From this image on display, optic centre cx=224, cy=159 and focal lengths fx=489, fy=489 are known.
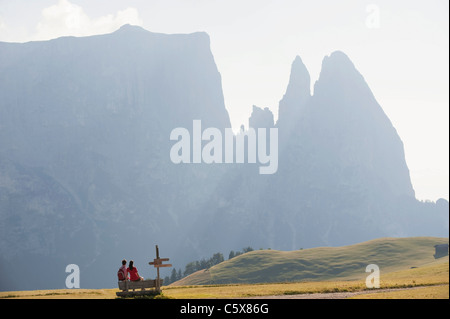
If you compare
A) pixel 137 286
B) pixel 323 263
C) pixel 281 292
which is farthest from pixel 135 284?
pixel 323 263

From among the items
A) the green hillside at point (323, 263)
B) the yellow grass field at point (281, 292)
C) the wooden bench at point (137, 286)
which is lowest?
the green hillside at point (323, 263)

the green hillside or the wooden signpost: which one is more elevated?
the wooden signpost

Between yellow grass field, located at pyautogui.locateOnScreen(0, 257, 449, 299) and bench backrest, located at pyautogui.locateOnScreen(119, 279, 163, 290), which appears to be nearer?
bench backrest, located at pyautogui.locateOnScreen(119, 279, 163, 290)

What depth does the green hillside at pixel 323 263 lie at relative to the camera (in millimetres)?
123375

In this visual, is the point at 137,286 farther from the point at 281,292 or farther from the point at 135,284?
the point at 281,292

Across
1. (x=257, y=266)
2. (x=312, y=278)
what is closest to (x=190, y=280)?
(x=257, y=266)

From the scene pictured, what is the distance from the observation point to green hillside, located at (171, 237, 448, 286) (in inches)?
4857

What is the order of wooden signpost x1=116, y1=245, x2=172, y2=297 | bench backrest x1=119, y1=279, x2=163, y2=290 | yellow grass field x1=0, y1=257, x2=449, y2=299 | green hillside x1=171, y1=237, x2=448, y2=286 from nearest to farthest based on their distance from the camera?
wooden signpost x1=116, y1=245, x2=172, y2=297 → bench backrest x1=119, y1=279, x2=163, y2=290 → yellow grass field x1=0, y1=257, x2=449, y2=299 → green hillside x1=171, y1=237, x2=448, y2=286

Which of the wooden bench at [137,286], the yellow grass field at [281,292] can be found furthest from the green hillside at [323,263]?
the wooden bench at [137,286]

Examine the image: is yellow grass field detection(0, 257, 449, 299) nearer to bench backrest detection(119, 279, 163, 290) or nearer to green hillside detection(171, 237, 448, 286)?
bench backrest detection(119, 279, 163, 290)

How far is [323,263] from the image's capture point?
446ft

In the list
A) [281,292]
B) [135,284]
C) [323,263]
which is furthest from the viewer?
[323,263]

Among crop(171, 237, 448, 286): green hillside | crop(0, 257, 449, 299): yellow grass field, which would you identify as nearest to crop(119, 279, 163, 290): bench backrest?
crop(0, 257, 449, 299): yellow grass field

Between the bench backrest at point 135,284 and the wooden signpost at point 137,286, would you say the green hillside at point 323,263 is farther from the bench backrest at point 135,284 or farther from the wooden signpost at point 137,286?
the bench backrest at point 135,284
